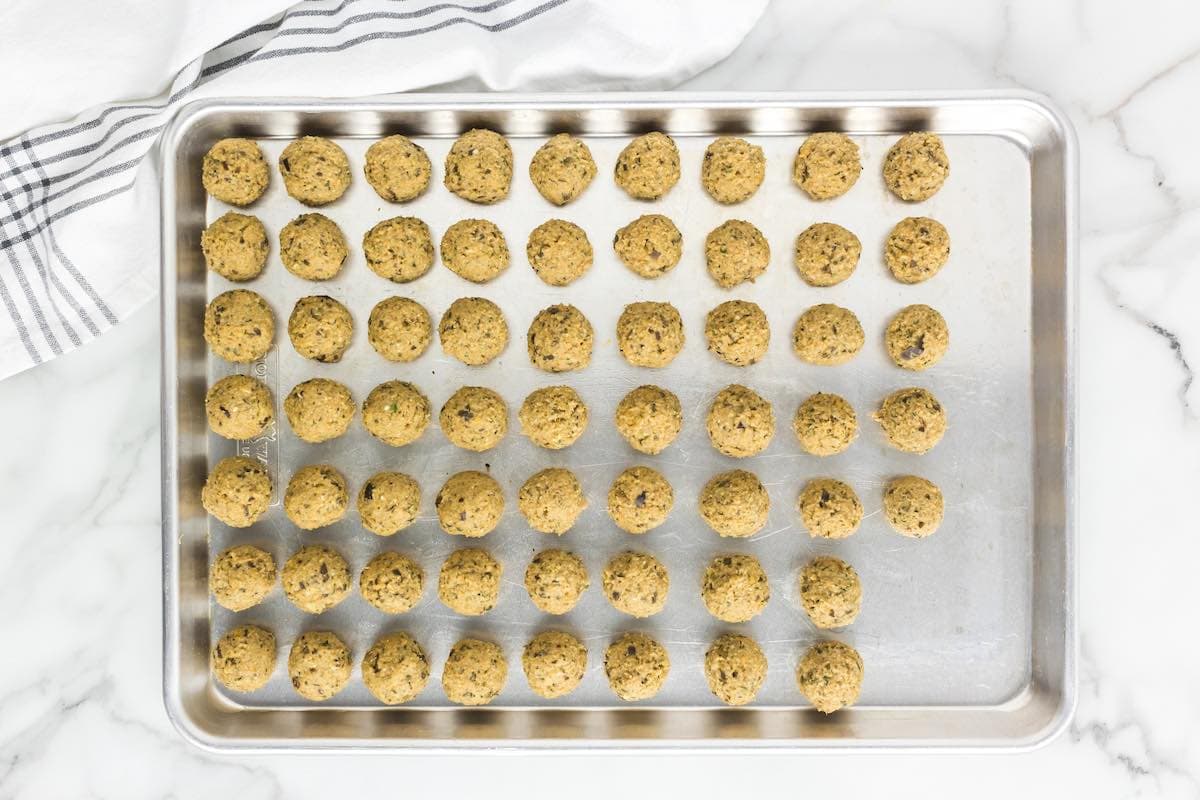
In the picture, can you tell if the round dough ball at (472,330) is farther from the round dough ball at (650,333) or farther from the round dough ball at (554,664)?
the round dough ball at (554,664)

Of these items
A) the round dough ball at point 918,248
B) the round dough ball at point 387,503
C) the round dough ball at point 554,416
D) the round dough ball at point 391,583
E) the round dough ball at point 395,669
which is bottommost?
the round dough ball at point 395,669

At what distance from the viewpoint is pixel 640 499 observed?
1.66 metres

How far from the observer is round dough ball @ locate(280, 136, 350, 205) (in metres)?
1.70

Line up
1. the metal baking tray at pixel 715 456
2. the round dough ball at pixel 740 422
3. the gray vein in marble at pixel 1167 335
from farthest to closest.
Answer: the gray vein in marble at pixel 1167 335
the metal baking tray at pixel 715 456
the round dough ball at pixel 740 422

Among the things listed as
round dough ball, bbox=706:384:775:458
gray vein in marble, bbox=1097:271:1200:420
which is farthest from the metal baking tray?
gray vein in marble, bbox=1097:271:1200:420

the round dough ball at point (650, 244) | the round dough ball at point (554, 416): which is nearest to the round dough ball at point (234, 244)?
the round dough ball at point (554, 416)

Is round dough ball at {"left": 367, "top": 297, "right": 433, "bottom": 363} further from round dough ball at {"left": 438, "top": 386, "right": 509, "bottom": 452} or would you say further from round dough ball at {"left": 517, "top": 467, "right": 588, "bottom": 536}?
round dough ball at {"left": 517, "top": 467, "right": 588, "bottom": 536}

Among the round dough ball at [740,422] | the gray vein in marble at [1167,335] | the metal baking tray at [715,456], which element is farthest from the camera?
the gray vein in marble at [1167,335]

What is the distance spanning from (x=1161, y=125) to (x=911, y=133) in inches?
24.1

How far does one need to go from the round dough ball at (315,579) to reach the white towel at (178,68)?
70 centimetres

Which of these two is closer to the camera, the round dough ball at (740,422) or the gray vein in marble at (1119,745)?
the round dough ball at (740,422)

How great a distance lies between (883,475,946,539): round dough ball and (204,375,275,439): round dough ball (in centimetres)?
127

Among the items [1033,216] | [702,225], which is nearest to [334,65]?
[702,225]

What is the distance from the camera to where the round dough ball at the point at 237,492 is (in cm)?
167
